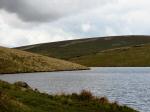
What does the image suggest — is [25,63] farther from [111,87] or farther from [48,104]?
[48,104]

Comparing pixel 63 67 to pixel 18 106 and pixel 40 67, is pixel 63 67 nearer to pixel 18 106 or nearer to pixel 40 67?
pixel 40 67

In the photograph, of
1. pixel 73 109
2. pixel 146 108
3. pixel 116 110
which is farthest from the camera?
pixel 146 108

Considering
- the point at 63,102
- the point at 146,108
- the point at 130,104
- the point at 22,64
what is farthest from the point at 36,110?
the point at 22,64

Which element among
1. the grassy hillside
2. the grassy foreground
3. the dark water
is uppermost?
the grassy hillside

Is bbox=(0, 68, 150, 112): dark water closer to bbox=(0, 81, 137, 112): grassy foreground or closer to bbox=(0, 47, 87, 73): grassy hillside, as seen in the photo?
bbox=(0, 81, 137, 112): grassy foreground

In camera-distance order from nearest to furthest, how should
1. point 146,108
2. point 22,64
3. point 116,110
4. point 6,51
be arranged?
point 116,110 → point 146,108 → point 22,64 → point 6,51

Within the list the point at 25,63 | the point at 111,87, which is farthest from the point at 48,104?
the point at 25,63

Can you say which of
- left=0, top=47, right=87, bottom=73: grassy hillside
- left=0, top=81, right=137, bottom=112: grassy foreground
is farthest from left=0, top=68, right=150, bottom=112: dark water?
left=0, top=47, right=87, bottom=73: grassy hillside

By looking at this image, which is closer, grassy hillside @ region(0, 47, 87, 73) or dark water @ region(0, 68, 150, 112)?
dark water @ region(0, 68, 150, 112)

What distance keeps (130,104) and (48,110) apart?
746 inches

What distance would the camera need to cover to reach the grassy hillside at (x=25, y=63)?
165 meters

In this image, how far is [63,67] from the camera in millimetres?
190625

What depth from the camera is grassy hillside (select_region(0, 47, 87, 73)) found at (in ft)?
541

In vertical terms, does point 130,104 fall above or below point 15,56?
below
